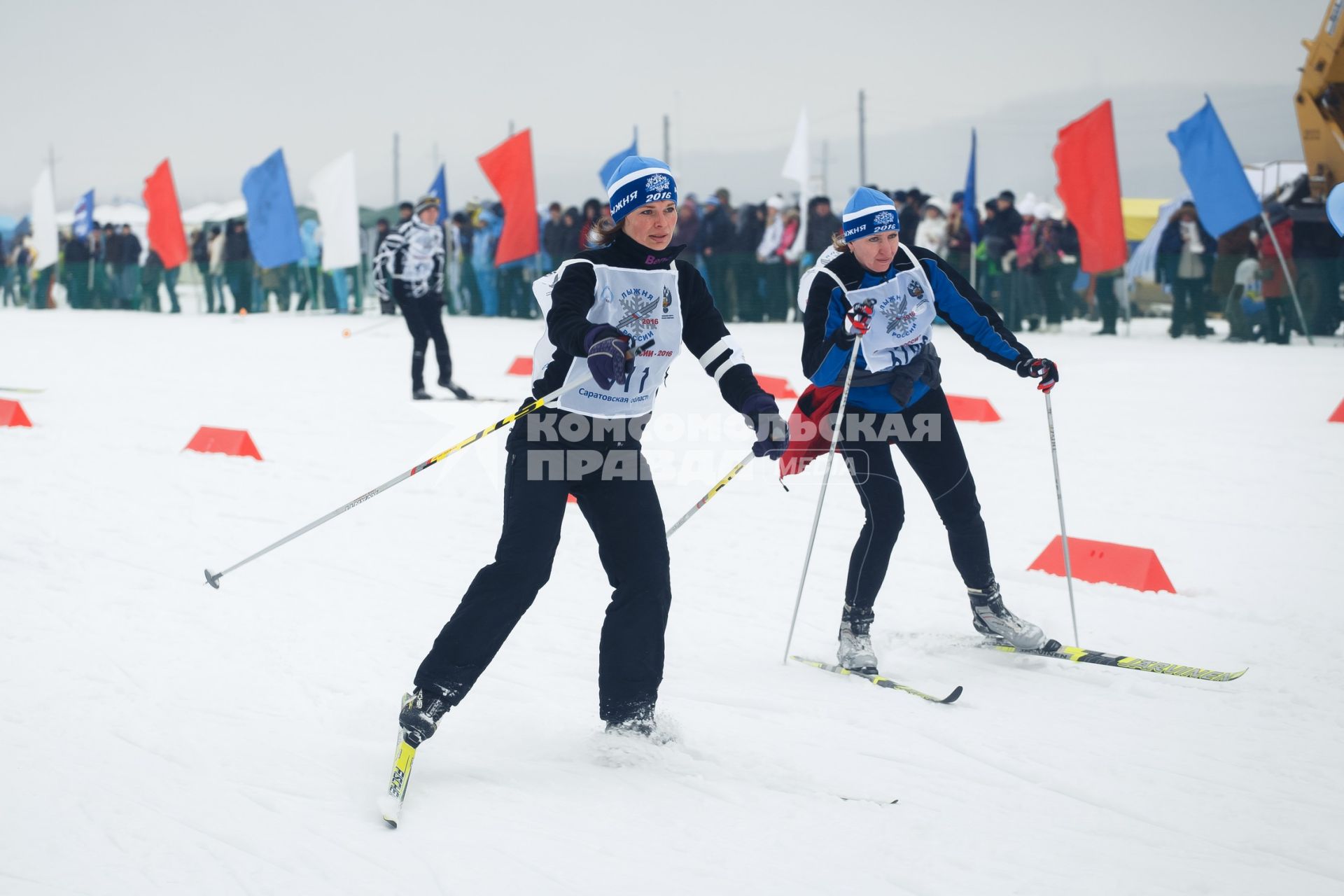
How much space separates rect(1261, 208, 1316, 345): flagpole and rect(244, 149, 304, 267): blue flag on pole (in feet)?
49.9

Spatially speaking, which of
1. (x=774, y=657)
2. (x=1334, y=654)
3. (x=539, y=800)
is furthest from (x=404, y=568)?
(x=1334, y=654)

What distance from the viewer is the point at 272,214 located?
22.1 m

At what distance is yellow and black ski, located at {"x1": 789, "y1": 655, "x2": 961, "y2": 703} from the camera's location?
409cm

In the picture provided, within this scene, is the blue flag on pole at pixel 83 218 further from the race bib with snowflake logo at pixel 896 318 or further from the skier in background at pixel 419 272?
the race bib with snowflake logo at pixel 896 318

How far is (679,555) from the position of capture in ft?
20.1

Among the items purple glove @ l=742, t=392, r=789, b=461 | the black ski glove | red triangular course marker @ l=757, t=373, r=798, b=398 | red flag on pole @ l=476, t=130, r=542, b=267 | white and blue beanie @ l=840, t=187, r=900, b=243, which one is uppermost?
red flag on pole @ l=476, t=130, r=542, b=267

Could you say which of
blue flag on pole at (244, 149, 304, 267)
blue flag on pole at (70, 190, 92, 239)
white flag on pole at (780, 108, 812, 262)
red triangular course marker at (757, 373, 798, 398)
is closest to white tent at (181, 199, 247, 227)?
blue flag on pole at (70, 190, 92, 239)

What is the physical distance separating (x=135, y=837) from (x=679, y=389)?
8.88 metres

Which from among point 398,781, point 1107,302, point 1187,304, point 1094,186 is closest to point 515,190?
point 1094,186

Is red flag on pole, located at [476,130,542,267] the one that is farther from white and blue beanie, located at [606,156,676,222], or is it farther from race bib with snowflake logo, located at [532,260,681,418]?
race bib with snowflake logo, located at [532,260,681,418]

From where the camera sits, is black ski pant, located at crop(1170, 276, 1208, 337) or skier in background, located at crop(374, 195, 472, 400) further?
black ski pant, located at crop(1170, 276, 1208, 337)

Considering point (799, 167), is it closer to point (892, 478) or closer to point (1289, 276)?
point (1289, 276)

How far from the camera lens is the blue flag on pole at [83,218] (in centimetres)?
2898

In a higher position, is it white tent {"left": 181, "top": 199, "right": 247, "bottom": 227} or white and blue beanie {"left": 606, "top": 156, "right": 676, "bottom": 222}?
white tent {"left": 181, "top": 199, "right": 247, "bottom": 227}
